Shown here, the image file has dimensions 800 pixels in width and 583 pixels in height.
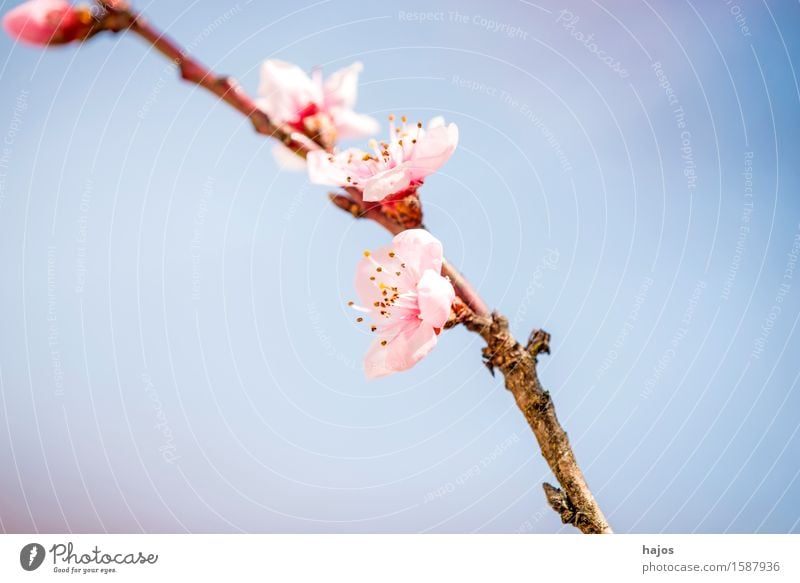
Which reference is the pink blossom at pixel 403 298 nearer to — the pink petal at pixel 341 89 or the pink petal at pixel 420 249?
the pink petal at pixel 420 249

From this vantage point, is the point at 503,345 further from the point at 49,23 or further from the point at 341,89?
the point at 49,23

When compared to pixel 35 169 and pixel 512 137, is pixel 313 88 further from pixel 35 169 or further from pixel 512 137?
pixel 35 169

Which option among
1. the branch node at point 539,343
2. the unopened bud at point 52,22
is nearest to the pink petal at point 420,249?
the branch node at point 539,343

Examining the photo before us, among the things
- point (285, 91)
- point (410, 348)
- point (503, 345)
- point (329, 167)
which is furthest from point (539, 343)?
point (285, 91)

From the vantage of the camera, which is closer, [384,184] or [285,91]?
[384,184]
